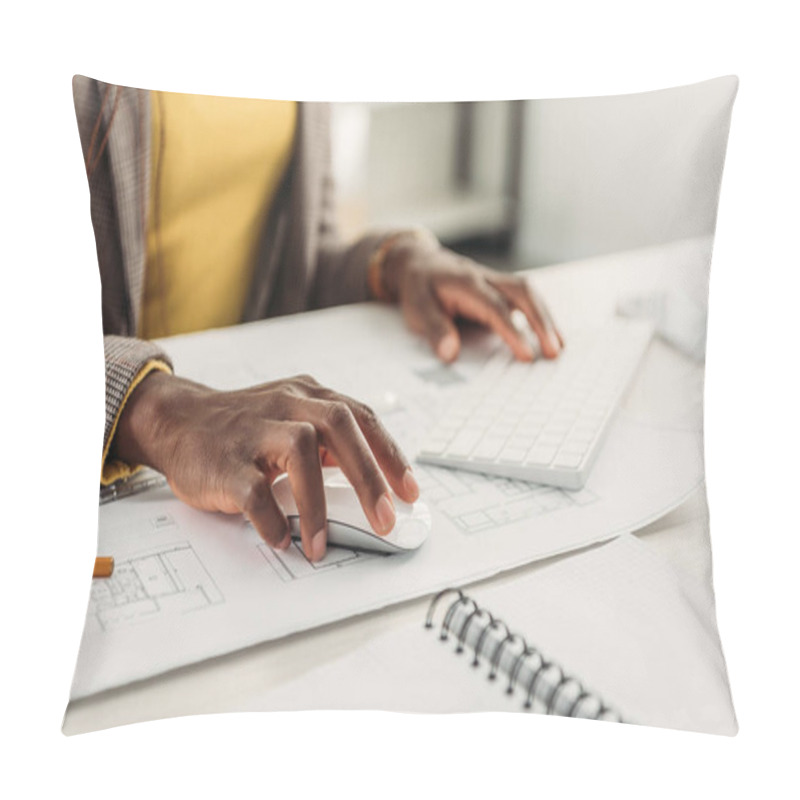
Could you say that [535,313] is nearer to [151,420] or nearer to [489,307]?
[489,307]

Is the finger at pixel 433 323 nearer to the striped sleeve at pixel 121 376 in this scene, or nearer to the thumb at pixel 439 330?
the thumb at pixel 439 330

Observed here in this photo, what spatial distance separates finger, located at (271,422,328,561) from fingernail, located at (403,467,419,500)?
7cm

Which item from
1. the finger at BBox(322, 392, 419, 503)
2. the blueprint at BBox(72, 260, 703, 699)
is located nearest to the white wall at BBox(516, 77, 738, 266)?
the blueprint at BBox(72, 260, 703, 699)

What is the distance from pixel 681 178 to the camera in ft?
3.22

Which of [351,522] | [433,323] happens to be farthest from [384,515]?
[433,323]

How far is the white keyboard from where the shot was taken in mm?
948

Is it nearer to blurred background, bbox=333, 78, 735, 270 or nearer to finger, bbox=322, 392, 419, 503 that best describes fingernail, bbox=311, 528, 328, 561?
finger, bbox=322, 392, 419, 503

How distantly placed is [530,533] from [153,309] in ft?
1.23

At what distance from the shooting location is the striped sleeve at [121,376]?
94 centimetres

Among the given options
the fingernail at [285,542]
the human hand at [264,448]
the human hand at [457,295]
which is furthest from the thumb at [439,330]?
the fingernail at [285,542]

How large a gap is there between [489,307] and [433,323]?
6 centimetres

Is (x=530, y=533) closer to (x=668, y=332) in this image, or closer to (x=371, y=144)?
(x=668, y=332)

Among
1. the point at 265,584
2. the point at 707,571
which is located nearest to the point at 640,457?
the point at 707,571

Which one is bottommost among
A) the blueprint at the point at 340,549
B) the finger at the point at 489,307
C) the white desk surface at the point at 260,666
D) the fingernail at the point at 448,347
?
the white desk surface at the point at 260,666
